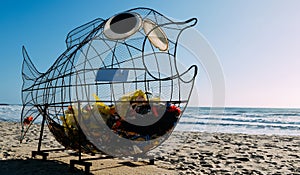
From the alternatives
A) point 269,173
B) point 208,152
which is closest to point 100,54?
point 269,173

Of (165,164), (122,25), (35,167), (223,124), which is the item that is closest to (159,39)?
(122,25)

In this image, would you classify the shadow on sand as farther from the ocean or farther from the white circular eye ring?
the white circular eye ring

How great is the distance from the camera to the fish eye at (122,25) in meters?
4.70

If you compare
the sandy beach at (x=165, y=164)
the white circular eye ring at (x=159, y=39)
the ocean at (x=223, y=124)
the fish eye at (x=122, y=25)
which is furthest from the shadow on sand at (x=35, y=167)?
the white circular eye ring at (x=159, y=39)

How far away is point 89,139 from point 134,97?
94 centimetres

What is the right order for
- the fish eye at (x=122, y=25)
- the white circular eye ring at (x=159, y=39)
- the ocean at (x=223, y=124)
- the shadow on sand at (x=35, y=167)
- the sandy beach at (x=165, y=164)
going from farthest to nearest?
the ocean at (x=223, y=124), the white circular eye ring at (x=159, y=39), the sandy beach at (x=165, y=164), the shadow on sand at (x=35, y=167), the fish eye at (x=122, y=25)

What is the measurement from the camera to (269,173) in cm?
592

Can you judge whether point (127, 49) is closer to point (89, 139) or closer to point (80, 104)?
point (80, 104)

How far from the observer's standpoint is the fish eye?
470 centimetres

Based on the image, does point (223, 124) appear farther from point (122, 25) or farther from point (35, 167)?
point (122, 25)

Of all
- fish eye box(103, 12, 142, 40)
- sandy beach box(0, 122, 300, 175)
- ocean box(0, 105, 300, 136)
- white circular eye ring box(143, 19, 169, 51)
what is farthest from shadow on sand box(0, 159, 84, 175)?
white circular eye ring box(143, 19, 169, 51)

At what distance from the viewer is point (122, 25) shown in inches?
186

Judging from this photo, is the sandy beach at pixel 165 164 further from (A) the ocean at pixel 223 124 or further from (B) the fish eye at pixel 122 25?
(B) the fish eye at pixel 122 25

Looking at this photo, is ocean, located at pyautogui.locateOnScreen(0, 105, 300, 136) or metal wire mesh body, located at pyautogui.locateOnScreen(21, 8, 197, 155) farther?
ocean, located at pyautogui.locateOnScreen(0, 105, 300, 136)
